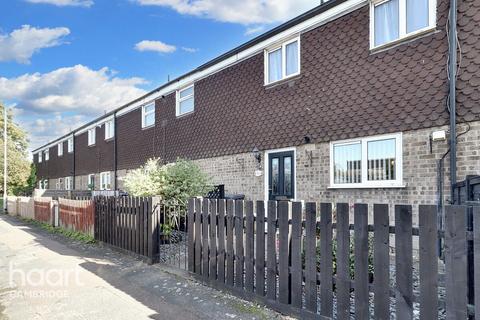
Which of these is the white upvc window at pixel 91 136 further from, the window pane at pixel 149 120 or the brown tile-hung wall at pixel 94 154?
the window pane at pixel 149 120

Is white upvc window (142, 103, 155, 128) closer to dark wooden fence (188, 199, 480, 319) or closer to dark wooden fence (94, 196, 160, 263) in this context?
dark wooden fence (94, 196, 160, 263)

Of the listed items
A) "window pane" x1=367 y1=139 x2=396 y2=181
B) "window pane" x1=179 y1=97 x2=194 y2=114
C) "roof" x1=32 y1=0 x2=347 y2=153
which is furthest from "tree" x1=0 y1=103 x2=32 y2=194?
"window pane" x1=367 y1=139 x2=396 y2=181

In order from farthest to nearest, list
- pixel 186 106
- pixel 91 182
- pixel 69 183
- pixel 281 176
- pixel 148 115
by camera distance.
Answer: pixel 69 183, pixel 91 182, pixel 148 115, pixel 186 106, pixel 281 176

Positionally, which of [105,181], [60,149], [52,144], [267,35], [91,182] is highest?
[267,35]

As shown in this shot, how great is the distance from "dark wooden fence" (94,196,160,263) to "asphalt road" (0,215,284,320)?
10.6 inches

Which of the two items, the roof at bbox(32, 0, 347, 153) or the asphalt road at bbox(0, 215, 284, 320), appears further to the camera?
the roof at bbox(32, 0, 347, 153)

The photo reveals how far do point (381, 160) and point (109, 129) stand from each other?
737 inches

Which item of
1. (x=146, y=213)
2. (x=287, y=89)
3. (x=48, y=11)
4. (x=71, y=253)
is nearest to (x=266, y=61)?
(x=287, y=89)

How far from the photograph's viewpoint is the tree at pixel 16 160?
32875 millimetres

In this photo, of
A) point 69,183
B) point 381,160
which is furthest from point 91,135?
point 381,160

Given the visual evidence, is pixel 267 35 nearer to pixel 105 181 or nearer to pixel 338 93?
pixel 338 93

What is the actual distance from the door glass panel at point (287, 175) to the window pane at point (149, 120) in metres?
9.36

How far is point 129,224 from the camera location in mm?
7477

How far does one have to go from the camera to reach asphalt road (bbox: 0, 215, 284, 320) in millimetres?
4285
